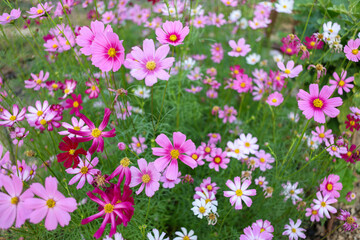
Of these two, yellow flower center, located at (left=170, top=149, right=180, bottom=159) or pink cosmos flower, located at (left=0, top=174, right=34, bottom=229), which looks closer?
pink cosmos flower, located at (left=0, top=174, right=34, bottom=229)

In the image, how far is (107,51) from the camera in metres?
0.95

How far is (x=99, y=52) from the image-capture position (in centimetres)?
94

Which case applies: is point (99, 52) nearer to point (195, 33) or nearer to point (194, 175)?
point (194, 175)

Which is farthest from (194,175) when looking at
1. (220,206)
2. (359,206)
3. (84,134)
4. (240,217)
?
(359,206)

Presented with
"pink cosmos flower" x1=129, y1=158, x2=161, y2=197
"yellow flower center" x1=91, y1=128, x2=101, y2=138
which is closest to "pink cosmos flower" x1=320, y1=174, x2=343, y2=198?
"pink cosmos flower" x1=129, y1=158, x2=161, y2=197

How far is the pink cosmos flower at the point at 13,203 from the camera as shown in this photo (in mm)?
729

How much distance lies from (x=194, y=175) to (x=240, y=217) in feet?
1.16

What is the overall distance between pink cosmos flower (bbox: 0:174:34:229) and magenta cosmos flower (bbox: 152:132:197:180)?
0.39 metres

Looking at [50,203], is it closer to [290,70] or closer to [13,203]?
[13,203]

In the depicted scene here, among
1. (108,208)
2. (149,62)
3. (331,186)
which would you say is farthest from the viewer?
(331,186)

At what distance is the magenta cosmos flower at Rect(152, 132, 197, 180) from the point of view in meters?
0.92

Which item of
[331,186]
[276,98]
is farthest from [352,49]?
[331,186]

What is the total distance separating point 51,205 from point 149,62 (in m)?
0.56

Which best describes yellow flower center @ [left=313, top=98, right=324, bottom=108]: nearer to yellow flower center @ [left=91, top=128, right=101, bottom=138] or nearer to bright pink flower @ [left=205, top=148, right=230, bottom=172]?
bright pink flower @ [left=205, top=148, right=230, bottom=172]
